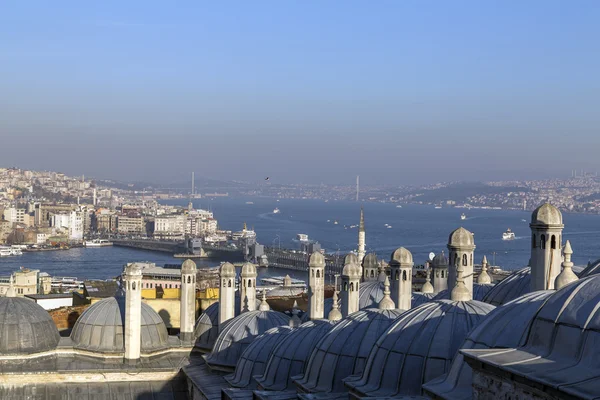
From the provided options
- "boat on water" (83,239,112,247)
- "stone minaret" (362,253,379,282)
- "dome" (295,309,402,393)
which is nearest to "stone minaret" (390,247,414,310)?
"dome" (295,309,402,393)

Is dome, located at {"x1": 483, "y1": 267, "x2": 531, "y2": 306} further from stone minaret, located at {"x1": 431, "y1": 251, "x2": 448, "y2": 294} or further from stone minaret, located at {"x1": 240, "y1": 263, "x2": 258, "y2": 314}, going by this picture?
stone minaret, located at {"x1": 240, "y1": 263, "x2": 258, "y2": 314}

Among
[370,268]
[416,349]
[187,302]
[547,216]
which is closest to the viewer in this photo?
[416,349]

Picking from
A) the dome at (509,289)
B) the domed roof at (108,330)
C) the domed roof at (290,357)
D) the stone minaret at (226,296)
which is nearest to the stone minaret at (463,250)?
the dome at (509,289)

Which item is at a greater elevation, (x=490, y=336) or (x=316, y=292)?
(x=490, y=336)

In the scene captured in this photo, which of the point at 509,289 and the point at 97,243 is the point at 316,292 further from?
the point at 97,243

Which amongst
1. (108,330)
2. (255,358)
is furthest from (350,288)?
(108,330)

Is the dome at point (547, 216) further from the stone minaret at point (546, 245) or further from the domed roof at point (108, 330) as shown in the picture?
the domed roof at point (108, 330)
